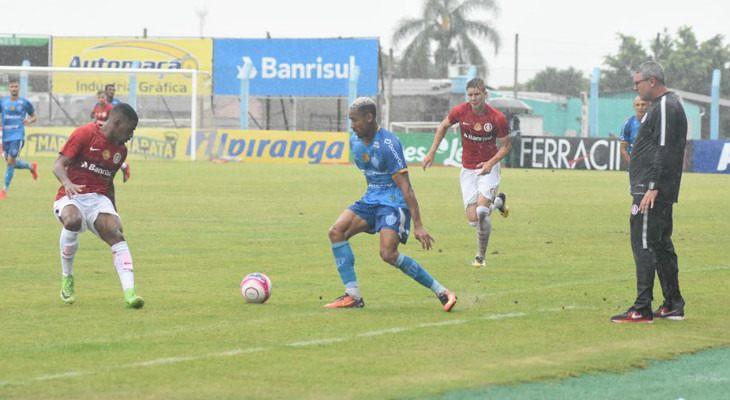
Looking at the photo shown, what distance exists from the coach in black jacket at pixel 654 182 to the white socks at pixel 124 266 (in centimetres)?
413

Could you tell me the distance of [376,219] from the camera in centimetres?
1076

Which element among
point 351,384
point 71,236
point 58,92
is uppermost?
point 58,92

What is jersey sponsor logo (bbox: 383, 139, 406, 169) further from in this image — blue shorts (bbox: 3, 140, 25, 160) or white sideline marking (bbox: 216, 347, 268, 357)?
blue shorts (bbox: 3, 140, 25, 160)

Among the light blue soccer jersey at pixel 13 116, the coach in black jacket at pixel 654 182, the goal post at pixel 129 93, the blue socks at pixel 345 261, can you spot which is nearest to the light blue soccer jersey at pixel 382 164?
the blue socks at pixel 345 261

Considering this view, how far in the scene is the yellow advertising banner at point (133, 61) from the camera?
5744 centimetres

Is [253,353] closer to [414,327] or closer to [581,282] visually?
[414,327]

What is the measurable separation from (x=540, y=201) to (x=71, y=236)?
1700cm

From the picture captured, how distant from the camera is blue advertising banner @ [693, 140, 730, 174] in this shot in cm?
4319

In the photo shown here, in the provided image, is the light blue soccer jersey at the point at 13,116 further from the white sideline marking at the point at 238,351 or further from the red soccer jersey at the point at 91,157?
the white sideline marking at the point at 238,351

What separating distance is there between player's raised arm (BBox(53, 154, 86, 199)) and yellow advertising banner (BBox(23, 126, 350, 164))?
3667 cm

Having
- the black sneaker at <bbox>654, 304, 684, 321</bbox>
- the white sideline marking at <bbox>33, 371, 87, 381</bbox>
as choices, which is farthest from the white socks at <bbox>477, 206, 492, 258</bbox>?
the white sideline marking at <bbox>33, 371, 87, 381</bbox>

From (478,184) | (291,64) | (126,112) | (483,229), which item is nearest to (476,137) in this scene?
(478,184)

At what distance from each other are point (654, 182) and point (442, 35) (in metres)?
70.7

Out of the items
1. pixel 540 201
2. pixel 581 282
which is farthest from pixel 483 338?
pixel 540 201
